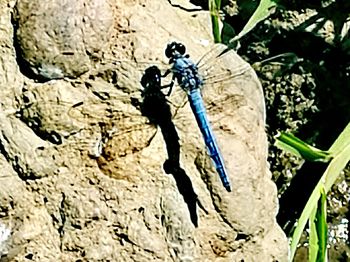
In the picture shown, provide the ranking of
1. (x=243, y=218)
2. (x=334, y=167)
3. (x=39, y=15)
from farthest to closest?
(x=334, y=167)
(x=243, y=218)
(x=39, y=15)

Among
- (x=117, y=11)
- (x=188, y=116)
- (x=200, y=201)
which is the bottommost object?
(x=200, y=201)

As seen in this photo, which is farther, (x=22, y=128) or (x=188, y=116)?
(x=188, y=116)

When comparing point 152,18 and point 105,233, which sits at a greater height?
point 152,18

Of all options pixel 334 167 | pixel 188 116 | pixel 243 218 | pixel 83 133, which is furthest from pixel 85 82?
pixel 334 167

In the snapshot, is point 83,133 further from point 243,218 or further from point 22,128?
point 243,218

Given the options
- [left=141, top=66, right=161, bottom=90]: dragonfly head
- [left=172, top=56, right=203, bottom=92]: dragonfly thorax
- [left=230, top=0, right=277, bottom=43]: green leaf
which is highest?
[left=230, top=0, right=277, bottom=43]: green leaf

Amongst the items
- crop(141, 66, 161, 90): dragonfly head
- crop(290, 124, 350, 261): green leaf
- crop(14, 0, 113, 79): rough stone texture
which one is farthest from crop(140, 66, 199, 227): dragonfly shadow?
crop(290, 124, 350, 261): green leaf

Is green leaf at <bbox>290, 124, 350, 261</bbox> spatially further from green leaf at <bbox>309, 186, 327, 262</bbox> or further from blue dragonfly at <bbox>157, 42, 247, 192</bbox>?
blue dragonfly at <bbox>157, 42, 247, 192</bbox>
